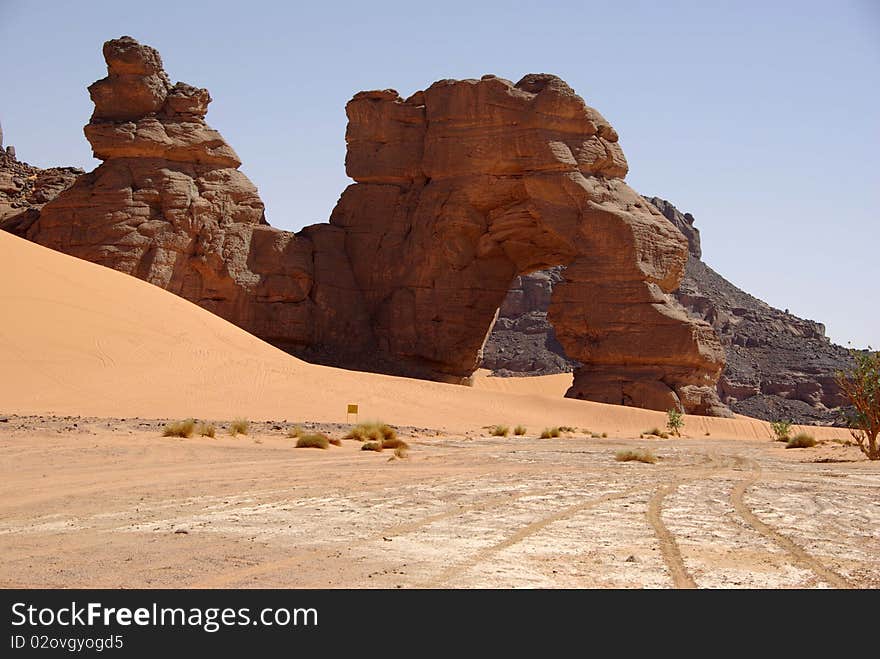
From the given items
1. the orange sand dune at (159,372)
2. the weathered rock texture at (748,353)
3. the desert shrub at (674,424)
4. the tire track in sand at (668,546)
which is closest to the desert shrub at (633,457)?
the tire track in sand at (668,546)

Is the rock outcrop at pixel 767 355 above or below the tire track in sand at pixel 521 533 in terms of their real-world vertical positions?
above

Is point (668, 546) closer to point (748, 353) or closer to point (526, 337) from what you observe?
point (526, 337)

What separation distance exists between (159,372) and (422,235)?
49.9 feet

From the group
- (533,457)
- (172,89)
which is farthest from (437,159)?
(533,457)

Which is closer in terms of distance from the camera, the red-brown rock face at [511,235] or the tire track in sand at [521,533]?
the tire track in sand at [521,533]

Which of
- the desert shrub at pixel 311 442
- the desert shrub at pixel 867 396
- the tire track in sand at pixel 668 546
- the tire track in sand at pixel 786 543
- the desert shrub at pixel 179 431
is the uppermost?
the desert shrub at pixel 867 396

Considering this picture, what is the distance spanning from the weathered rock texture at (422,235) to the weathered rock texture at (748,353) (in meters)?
26.0

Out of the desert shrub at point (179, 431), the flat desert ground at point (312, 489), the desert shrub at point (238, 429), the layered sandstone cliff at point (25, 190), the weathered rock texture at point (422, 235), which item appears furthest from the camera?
the layered sandstone cliff at point (25, 190)

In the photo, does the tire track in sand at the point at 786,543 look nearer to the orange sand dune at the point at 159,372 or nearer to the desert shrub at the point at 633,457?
the desert shrub at the point at 633,457

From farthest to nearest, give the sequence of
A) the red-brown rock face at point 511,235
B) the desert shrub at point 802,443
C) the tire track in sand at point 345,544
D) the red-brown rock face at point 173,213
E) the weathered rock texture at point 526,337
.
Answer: the weathered rock texture at point 526,337 → the red-brown rock face at point 511,235 → the red-brown rock face at point 173,213 → the desert shrub at point 802,443 → the tire track in sand at point 345,544

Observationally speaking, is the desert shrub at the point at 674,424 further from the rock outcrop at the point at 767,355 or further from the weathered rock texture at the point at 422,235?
the rock outcrop at the point at 767,355

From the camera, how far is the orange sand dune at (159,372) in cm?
1922

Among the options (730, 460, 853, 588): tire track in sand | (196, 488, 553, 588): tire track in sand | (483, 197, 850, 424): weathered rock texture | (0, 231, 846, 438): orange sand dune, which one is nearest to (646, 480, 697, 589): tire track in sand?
(730, 460, 853, 588): tire track in sand

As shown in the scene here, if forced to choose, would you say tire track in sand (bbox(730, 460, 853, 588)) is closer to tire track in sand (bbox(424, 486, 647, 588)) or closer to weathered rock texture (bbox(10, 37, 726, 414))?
tire track in sand (bbox(424, 486, 647, 588))
